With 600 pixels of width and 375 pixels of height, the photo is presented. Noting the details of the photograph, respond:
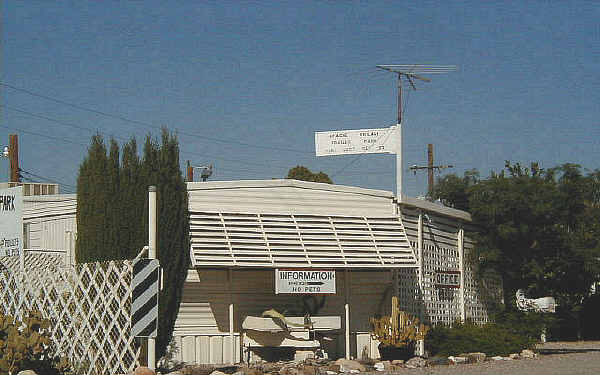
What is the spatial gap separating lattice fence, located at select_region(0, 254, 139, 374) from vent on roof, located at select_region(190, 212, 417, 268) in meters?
3.48

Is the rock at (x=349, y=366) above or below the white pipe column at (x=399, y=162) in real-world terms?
below

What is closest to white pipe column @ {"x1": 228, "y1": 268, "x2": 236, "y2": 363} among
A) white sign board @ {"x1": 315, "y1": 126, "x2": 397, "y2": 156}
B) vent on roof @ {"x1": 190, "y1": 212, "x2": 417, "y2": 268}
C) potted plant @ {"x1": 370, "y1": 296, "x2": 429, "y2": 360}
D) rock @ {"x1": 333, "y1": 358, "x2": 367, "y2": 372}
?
vent on roof @ {"x1": 190, "y1": 212, "x2": 417, "y2": 268}

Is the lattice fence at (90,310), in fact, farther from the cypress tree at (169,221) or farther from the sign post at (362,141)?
the sign post at (362,141)

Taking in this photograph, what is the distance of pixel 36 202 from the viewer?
72.3 ft

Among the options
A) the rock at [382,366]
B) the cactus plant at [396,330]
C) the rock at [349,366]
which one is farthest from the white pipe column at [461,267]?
the rock at [349,366]

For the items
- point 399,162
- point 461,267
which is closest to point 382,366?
point 399,162

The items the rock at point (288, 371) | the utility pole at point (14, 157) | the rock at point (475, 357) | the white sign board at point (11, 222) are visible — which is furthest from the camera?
the utility pole at point (14, 157)

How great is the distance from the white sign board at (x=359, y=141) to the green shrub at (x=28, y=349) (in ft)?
31.0

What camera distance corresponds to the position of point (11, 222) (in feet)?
51.1

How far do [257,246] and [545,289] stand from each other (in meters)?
8.11

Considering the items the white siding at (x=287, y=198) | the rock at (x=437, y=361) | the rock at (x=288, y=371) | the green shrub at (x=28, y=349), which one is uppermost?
the white siding at (x=287, y=198)

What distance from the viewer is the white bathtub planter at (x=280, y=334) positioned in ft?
59.2

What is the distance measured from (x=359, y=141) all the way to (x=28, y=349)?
10.2 metres

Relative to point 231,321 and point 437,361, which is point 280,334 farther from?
point 437,361
